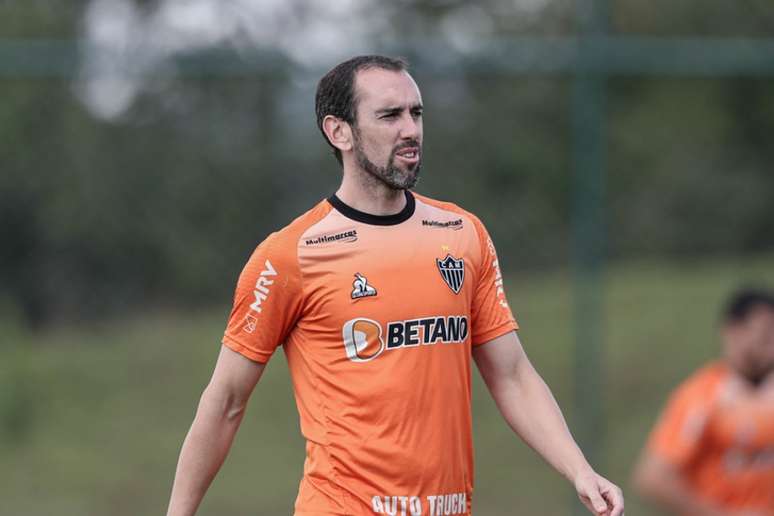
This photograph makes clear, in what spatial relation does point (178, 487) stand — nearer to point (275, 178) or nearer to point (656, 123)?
point (275, 178)

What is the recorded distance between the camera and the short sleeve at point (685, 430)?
6.60 m

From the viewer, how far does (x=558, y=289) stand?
867 cm

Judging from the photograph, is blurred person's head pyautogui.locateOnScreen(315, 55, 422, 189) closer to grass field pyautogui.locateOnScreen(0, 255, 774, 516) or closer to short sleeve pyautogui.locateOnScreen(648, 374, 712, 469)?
short sleeve pyautogui.locateOnScreen(648, 374, 712, 469)

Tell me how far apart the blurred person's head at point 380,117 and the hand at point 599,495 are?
1015 millimetres

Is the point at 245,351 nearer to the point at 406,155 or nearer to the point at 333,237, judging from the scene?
the point at 333,237

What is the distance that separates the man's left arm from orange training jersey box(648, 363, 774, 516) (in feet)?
8.91

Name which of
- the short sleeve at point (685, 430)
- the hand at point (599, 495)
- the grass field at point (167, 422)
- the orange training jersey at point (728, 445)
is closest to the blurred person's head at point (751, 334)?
the orange training jersey at point (728, 445)

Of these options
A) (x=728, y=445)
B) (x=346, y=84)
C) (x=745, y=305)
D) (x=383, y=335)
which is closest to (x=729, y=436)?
(x=728, y=445)

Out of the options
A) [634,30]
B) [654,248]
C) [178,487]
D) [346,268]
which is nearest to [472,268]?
[346,268]

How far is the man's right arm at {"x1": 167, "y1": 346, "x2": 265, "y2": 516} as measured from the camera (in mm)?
3990

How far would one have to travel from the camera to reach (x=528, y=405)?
410 cm

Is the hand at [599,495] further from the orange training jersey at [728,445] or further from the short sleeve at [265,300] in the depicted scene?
the orange training jersey at [728,445]

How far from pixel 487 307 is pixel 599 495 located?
0.72 meters

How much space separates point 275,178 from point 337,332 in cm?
456
